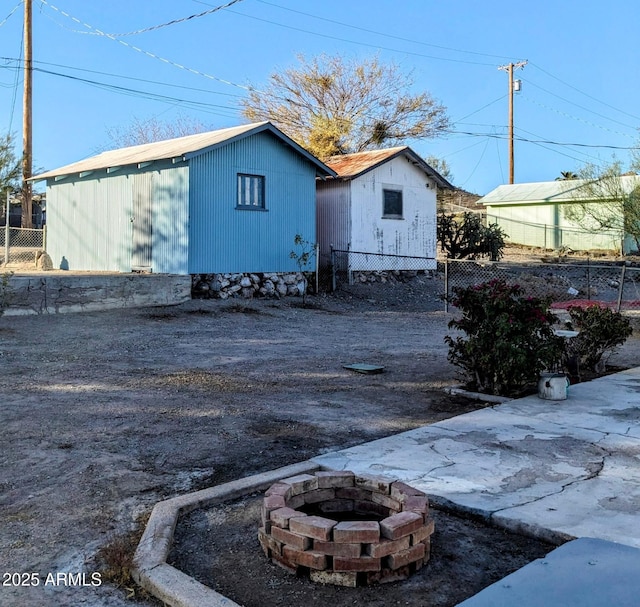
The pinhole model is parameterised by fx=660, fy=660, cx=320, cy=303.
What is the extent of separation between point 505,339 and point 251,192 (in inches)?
440

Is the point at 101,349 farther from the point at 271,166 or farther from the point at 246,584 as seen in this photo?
the point at 271,166

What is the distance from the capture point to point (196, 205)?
15203 millimetres

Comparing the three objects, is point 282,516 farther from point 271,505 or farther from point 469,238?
point 469,238

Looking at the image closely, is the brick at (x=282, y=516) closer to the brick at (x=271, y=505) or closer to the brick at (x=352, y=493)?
the brick at (x=271, y=505)

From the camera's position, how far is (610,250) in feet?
98.7

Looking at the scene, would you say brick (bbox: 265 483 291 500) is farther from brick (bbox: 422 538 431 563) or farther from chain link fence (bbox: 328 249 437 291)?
chain link fence (bbox: 328 249 437 291)

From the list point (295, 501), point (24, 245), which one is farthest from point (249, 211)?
point (295, 501)

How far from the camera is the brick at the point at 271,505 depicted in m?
3.05

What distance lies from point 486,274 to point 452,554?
1960 centimetres

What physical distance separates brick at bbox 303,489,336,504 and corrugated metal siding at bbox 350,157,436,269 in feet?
52.4

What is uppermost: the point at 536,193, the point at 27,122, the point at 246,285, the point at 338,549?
the point at 27,122

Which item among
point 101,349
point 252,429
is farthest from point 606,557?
point 101,349

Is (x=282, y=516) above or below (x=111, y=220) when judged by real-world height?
below

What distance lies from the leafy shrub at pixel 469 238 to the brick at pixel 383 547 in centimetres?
2183
